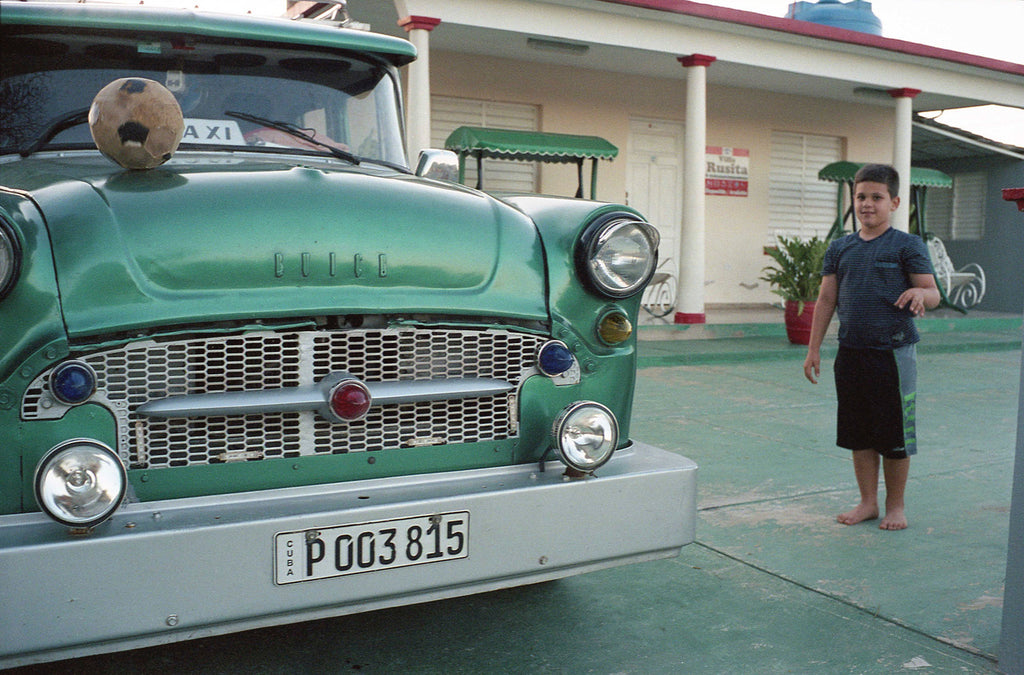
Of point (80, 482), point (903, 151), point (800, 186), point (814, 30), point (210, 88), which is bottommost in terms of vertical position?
point (80, 482)

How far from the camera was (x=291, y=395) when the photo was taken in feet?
6.75

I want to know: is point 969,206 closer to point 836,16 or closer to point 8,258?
point 836,16

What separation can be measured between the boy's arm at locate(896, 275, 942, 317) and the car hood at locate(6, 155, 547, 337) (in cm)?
167

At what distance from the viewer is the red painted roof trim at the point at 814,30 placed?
9.77 metres

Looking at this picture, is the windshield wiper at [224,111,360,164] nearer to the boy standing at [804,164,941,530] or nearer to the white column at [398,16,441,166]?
the boy standing at [804,164,941,530]

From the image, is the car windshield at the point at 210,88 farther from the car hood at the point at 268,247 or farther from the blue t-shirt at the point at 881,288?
the blue t-shirt at the point at 881,288

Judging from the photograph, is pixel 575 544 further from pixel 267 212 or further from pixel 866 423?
pixel 866 423

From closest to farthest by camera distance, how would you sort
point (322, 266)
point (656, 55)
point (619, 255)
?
point (322, 266) → point (619, 255) → point (656, 55)

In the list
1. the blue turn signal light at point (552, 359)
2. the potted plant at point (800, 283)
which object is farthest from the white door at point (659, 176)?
the blue turn signal light at point (552, 359)

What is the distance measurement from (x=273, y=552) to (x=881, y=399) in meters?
2.54

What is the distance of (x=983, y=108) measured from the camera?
15133mm

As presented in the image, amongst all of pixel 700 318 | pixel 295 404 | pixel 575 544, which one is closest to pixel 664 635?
pixel 575 544

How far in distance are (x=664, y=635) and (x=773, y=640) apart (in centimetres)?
31

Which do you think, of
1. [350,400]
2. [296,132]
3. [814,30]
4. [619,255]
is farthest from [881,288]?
[814,30]
